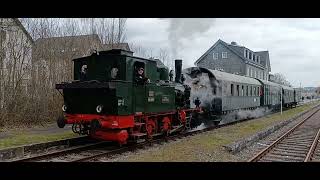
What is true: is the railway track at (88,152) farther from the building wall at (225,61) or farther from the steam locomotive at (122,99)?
the building wall at (225,61)

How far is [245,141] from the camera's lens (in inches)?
537

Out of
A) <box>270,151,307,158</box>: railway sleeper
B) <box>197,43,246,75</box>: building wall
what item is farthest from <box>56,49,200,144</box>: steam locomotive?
<box>197,43,246,75</box>: building wall

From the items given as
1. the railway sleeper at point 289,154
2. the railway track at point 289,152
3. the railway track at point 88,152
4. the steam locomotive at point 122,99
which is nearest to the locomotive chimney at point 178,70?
the steam locomotive at point 122,99

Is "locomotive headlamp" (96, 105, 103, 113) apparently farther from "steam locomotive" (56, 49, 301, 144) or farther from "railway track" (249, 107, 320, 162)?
"railway track" (249, 107, 320, 162)

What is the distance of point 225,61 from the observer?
63.1 m

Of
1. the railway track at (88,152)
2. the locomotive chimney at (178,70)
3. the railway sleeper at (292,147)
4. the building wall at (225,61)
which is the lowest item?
the railway sleeper at (292,147)

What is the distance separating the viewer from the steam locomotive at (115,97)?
11.6 metres

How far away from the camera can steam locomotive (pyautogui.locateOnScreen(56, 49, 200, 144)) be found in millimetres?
11555

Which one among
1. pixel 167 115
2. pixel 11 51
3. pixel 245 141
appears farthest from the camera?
pixel 11 51

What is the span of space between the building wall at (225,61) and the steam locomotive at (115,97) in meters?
49.5

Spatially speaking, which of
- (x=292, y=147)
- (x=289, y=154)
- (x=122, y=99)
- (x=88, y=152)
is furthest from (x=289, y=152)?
(x=88, y=152)
